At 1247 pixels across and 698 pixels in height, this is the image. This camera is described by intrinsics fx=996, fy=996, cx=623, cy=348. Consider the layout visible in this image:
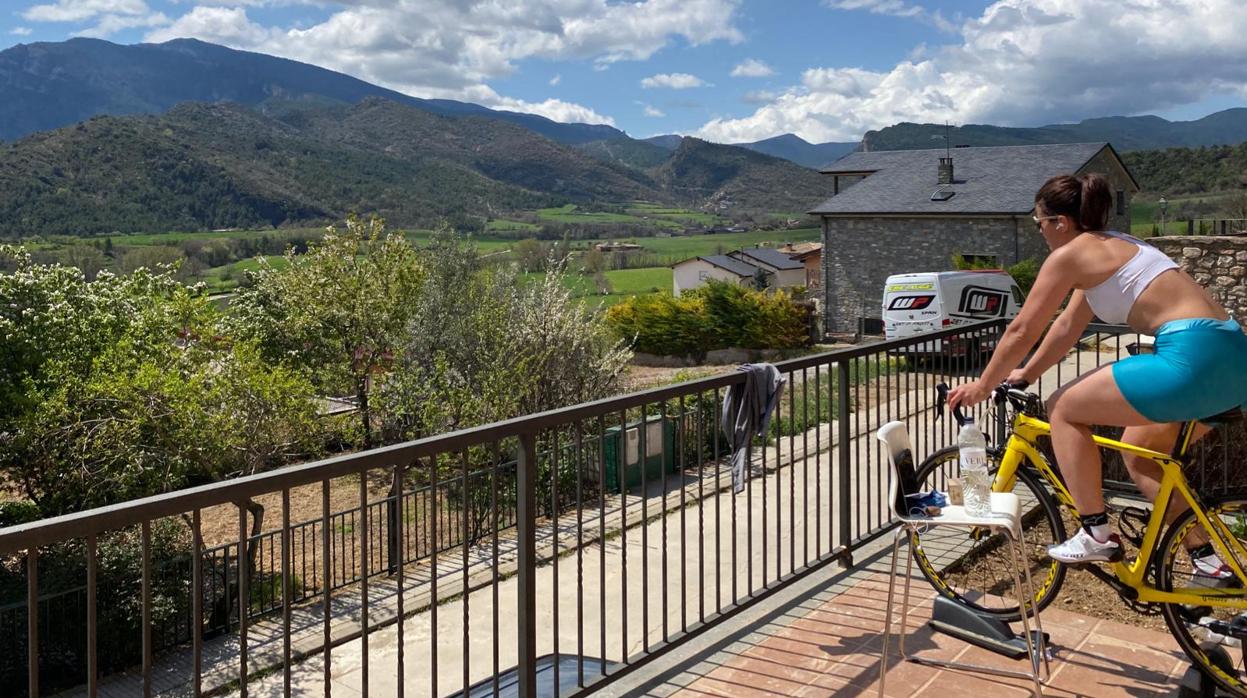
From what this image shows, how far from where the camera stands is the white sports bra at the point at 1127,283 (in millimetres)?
3141

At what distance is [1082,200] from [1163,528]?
1123 millimetres

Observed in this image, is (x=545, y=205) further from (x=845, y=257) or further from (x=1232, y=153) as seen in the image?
(x=845, y=257)

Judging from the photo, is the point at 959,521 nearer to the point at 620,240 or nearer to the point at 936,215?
the point at 936,215

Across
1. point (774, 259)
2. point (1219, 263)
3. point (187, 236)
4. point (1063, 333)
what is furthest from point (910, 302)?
point (187, 236)

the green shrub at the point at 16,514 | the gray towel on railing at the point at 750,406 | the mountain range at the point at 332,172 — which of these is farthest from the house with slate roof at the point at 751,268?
the gray towel on railing at the point at 750,406

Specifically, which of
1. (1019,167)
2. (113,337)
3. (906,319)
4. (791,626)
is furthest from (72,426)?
(1019,167)

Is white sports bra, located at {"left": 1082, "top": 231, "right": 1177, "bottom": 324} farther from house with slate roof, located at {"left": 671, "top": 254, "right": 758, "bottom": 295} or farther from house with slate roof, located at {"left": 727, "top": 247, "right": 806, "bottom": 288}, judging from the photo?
house with slate roof, located at {"left": 727, "top": 247, "right": 806, "bottom": 288}

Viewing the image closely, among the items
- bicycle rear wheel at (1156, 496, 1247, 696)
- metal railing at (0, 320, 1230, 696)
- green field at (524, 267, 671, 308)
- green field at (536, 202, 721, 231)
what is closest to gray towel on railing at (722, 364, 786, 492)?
metal railing at (0, 320, 1230, 696)

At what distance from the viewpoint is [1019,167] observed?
122ft

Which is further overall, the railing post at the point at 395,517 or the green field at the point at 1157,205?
the green field at the point at 1157,205

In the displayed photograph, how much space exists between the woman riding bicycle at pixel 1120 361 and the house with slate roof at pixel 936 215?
32207mm

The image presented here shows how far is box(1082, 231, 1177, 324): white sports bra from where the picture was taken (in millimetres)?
3141

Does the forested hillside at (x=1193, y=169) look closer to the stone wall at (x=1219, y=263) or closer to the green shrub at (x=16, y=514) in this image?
the stone wall at (x=1219, y=263)

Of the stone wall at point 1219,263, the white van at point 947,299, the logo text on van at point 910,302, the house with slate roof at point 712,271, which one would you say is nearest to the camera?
the stone wall at point 1219,263
